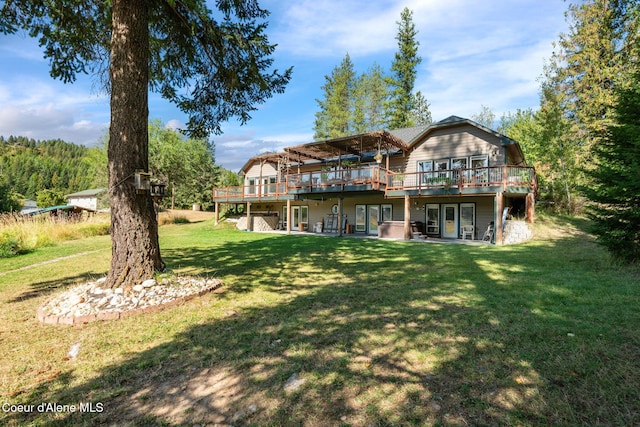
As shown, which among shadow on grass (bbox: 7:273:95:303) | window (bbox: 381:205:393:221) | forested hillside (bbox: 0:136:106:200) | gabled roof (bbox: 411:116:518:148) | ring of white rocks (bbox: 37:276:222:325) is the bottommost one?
shadow on grass (bbox: 7:273:95:303)

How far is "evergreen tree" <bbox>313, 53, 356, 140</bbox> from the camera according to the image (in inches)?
1423

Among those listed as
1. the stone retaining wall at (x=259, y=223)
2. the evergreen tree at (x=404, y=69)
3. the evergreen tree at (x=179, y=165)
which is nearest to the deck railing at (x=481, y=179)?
the stone retaining wall at (x=259, y=223)

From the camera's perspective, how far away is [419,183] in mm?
16203

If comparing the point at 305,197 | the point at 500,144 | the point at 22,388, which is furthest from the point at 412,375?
the point at 305,197

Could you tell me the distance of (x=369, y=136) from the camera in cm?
1658

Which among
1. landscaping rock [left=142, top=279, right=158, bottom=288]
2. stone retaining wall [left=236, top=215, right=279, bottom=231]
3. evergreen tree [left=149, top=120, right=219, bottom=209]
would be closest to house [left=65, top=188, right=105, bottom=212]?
evergreen tree [left=149, top=120, right=219, bottom=209]

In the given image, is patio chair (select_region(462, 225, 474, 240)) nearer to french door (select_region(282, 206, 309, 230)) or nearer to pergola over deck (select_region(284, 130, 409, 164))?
pergola over deck (select_region(284, 130, 409, 164))

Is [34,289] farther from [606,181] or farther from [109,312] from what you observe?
[606,181]

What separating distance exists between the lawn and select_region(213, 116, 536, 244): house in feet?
29.9

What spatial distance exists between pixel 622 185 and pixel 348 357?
7.01 meters

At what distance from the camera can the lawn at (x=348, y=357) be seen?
2.27 meters

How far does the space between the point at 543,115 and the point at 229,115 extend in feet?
61.0

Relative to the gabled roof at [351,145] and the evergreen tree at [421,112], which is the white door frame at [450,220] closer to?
the gabled roof at [351,145]

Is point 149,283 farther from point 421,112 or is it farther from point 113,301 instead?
point 421,112
